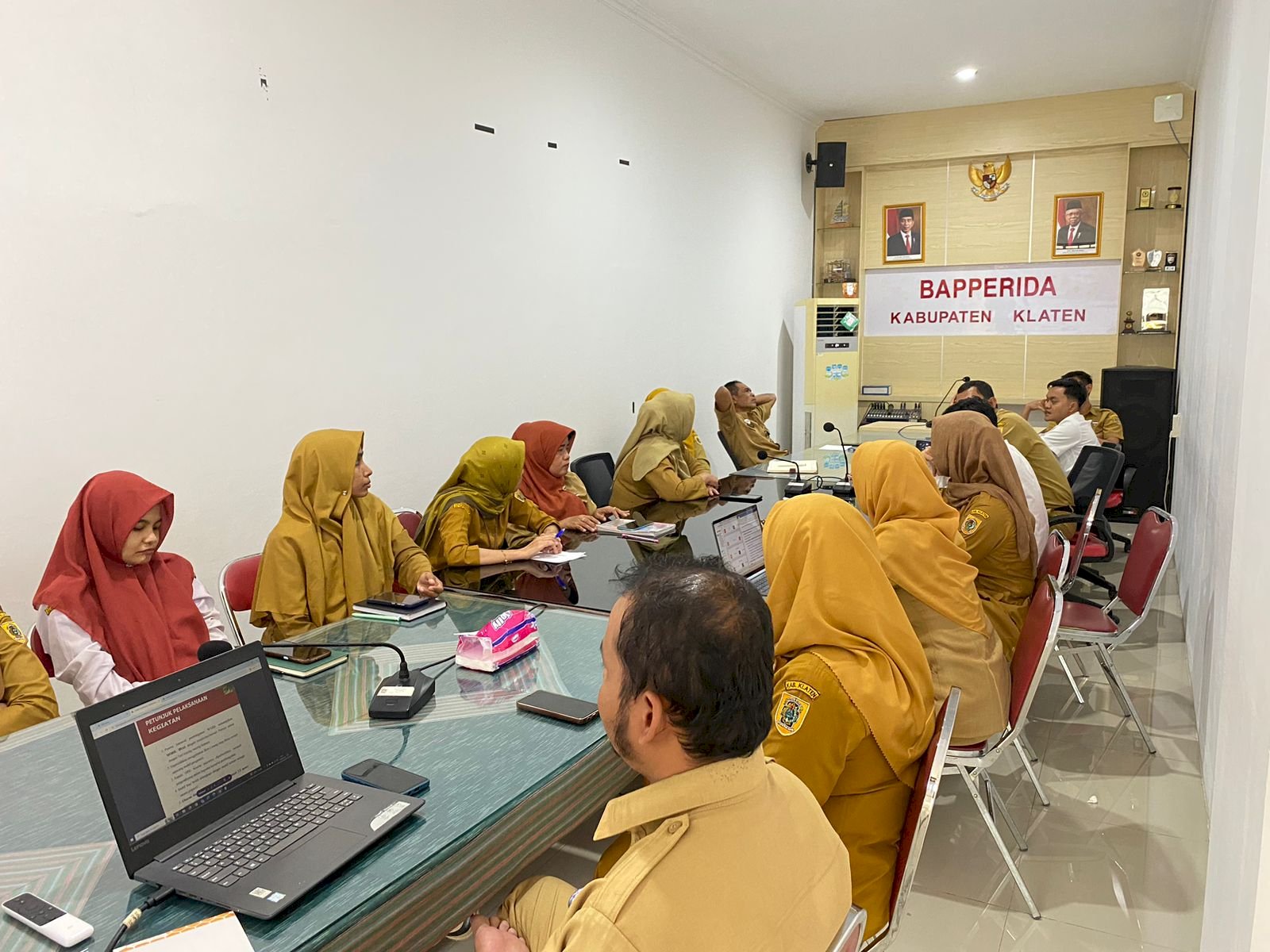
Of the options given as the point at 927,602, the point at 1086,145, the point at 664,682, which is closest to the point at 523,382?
the point at 927,602

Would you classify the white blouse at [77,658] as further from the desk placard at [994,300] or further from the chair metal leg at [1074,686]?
the desk placard at [994,300]

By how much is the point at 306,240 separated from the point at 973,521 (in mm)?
2703

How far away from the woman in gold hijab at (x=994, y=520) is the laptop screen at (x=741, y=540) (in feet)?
2.24

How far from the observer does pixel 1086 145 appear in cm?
727

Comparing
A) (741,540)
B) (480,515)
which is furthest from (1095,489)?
(480,515)

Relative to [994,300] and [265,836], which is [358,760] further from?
[994,300]

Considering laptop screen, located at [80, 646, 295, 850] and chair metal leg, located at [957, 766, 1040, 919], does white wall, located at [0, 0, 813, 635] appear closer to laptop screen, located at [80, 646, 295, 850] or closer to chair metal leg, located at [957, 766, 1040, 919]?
laptop screen, located at [80, 646, 295, 850]

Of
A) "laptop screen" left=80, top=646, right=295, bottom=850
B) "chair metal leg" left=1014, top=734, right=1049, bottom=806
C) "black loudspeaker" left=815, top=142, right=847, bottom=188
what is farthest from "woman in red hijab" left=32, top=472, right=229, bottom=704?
"black loudspeaker" left=815, top=142, right=847, bottom=188

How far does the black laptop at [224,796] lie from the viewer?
3.98ft

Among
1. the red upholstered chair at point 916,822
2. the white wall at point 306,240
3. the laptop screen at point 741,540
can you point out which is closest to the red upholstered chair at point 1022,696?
the red upholstered chair at point 916,822

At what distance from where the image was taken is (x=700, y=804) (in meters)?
1.03

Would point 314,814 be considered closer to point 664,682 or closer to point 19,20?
point 664,682

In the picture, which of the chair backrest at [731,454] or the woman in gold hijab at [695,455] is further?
the chair backrest at [731,454]

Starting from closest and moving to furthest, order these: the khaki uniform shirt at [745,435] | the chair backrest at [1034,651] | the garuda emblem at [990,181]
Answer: the chair backrest at [1034,651] < the khaki uniform shirt at [745,435] < the garuda emblem at [990,181]
